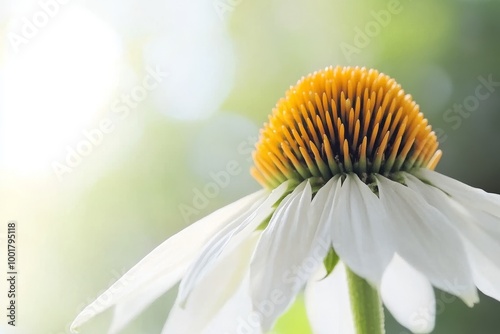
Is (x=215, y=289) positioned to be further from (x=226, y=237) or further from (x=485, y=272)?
(x=485, y=272)

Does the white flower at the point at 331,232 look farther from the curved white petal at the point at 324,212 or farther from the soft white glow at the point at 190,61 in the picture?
the soft white glow at the point at 190,61

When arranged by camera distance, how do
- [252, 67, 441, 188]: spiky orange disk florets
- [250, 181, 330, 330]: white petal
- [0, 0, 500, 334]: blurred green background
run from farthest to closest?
[0, 0, 500, 334]: blurred green background, [252, 67, 441, 188]: spiky orange disk florets, [250, 181, 330, 330]: white petal

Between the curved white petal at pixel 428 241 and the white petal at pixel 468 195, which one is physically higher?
the curved white petal at pixel 428 241

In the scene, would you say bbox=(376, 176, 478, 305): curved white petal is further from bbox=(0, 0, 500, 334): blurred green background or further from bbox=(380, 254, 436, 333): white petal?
bbox=(0, 0, 500, 334): blurred green background

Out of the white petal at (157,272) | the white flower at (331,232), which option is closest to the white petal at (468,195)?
the white flower at (331,232)

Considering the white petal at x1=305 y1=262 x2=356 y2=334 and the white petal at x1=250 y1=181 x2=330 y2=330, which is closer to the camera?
the white petal at x1=250 y1=181 x2=330 y2=330

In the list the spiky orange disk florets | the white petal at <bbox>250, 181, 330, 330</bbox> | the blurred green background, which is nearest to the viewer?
the white petal at <bbox>250, 181, 330, 330</bbox>

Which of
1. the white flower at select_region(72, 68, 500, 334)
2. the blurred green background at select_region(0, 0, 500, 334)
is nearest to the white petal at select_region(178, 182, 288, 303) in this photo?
the white flower at select_region(72, 68, 500, 334)

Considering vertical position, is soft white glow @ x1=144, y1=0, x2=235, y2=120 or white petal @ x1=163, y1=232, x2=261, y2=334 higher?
soft white glow @ x1=144, y1=0, x2=235, y2=120
